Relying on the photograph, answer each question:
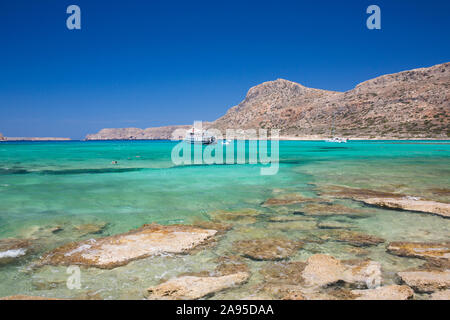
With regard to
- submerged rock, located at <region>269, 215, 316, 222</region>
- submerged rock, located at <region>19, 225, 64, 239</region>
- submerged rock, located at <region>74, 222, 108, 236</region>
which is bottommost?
submerged rock, located at <region>19, 225, 64, 239</region>

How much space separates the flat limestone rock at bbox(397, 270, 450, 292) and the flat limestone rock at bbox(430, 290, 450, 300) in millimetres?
98

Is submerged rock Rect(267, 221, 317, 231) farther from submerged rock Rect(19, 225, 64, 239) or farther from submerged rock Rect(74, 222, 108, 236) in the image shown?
submerged rock Rect(19, 225, 64, 239)

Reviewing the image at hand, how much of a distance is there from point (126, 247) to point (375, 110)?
121 metres

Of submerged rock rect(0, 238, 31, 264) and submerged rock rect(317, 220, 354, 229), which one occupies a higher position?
submerged rock rect(317, 220, 354, 229)

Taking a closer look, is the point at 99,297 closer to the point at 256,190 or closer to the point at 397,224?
the point at 397,224

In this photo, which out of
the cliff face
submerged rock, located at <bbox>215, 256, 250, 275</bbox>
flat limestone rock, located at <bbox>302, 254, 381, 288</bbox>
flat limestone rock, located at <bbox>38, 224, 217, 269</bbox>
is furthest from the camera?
the cliff face

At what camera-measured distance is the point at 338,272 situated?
5594 millimetres

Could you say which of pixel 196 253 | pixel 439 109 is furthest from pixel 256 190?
pixel 439 109

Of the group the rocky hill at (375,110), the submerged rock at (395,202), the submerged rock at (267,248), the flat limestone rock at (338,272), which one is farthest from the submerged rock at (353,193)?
the rocky hill at (375,110)

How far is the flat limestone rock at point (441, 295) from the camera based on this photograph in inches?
182

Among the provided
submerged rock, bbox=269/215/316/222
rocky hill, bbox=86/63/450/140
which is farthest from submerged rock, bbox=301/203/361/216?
rocky hill, bbox=86/63/450/140

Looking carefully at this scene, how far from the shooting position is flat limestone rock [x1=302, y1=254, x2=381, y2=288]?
5.25 meters

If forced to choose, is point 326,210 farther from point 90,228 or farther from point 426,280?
point 90,228

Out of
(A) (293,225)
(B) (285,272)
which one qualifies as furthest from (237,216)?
(B) (285,272)
